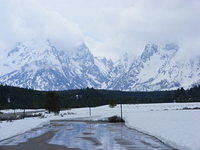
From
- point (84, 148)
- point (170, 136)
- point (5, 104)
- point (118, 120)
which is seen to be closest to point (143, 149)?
point (84, 148)

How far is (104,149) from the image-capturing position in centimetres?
2195

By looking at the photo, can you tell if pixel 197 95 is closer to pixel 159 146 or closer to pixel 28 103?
pixel 28 103

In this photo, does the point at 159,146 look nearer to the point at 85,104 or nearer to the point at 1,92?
the point at 1,92

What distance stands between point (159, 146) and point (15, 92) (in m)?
172

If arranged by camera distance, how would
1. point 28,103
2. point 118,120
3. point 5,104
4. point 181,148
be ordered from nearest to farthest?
point 181,148 → point 118,120 → point 5,104 → point 28,103

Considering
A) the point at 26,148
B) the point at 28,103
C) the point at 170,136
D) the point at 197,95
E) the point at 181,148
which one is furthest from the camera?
the point at 197,95

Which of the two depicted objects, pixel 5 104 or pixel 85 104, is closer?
pixel 5 104

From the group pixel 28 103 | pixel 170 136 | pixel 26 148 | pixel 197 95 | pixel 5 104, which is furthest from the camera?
pixel 197 95

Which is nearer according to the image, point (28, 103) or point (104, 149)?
point (104, 149)

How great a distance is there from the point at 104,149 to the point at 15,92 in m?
172

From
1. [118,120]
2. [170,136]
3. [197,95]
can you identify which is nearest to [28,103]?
[197,95]

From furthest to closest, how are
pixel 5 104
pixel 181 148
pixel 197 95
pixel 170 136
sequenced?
pixel 197 95, pixel 5 104, pixel 170 136, pixel 181 148

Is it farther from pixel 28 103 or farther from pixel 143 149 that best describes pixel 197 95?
pixel 143 149

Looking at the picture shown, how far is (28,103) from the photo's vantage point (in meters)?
186
